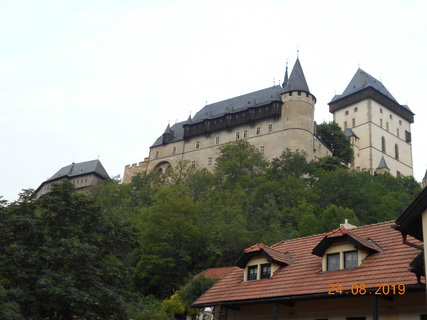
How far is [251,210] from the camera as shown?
185 feet

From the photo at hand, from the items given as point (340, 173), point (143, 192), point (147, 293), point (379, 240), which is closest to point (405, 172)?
point (340, 173)

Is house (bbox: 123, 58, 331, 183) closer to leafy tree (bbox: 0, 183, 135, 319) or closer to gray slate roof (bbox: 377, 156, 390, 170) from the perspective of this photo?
gray slate roof (bbox: 377, 156, 390, 170)

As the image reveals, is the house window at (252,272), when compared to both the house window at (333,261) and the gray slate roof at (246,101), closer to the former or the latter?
the house window at (333,261)

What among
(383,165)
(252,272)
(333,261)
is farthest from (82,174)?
(333,261)

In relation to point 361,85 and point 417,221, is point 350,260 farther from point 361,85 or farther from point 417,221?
point 361,85

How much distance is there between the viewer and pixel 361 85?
99.6 meters

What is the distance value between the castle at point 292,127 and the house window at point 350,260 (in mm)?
54447

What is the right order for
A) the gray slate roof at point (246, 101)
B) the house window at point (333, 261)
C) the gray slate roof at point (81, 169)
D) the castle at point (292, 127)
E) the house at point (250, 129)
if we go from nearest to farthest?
the house window at point (333, 261)
the house at point (250, 129)
the castle at point (292, 127)
the gray slate roof at point (246, 101)
the gray slate roof at point (81, 169)

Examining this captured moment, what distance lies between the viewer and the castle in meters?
75.4

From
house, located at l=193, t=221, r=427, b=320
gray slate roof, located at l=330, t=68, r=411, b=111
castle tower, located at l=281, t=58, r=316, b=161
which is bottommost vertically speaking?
house, located at l=193, t=221, r=427, b=320

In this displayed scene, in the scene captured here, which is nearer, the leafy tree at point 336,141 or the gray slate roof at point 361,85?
the leafy tree at point 336,141

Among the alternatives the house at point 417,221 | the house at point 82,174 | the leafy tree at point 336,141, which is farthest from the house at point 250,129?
the house at point 417,221

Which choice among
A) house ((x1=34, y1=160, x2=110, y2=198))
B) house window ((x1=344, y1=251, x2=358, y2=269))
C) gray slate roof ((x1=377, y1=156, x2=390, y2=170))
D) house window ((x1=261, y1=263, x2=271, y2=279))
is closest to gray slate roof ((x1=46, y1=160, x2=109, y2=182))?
house ((x1=34, y1=160, x2=110, y2=198))

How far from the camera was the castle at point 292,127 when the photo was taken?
2968 inches
